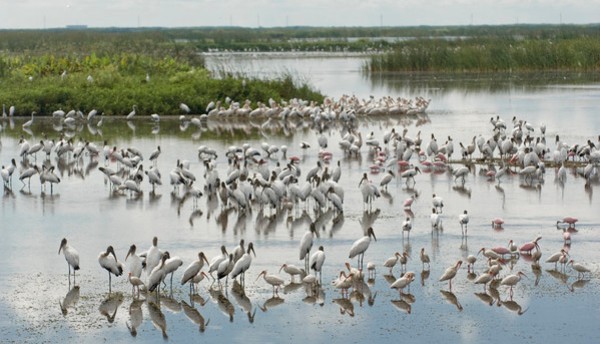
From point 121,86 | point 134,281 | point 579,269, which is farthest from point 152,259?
point 121,86

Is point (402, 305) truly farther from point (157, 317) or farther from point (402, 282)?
point (157, 317)

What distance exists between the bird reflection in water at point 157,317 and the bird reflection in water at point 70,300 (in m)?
0.96

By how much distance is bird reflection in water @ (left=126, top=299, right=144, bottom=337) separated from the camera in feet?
43.4

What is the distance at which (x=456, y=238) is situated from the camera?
17594mm

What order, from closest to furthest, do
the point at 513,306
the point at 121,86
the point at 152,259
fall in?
the point at 513,306, the point at 152,259, the point at 121,86

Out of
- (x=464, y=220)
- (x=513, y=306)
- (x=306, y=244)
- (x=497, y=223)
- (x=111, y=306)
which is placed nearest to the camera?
(x=513, y=306)

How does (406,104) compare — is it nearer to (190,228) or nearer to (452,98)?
(452,98)

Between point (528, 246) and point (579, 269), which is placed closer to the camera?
point (579, 269)

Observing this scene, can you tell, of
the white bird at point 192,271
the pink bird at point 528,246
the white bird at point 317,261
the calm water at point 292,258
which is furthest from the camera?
the pink bird at point 528,246

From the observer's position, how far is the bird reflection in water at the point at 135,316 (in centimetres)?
1324

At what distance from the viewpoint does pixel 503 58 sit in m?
56.1

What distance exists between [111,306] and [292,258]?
322 centimetres

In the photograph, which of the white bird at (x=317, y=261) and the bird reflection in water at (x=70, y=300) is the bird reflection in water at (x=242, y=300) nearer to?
the white bird at (x=317, y=261)

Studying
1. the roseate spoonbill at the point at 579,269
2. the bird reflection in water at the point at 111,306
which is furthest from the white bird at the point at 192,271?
the roseate spoonbill at the point at 579,269
